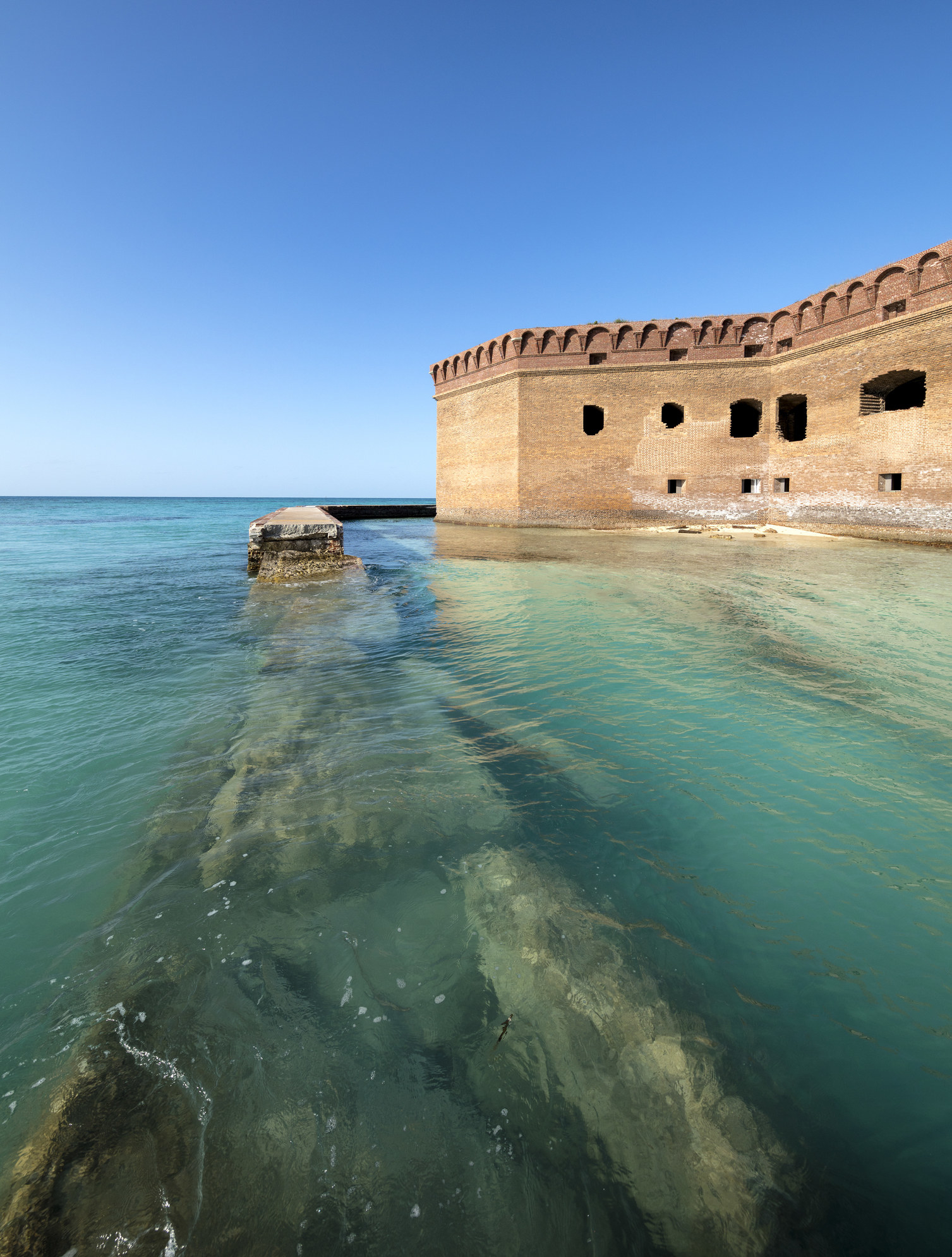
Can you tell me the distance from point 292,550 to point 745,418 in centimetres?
1689

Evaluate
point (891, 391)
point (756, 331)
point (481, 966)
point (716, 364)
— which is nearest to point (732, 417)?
point (716, 364)

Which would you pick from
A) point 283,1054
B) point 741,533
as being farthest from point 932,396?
point 283,1054

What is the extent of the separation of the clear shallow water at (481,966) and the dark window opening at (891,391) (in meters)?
13.7

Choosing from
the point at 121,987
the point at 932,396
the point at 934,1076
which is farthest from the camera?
the point at 932,396

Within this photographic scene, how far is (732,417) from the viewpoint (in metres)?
19.1

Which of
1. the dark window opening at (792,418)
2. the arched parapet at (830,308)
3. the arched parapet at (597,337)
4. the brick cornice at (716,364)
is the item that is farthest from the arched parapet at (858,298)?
the arched parapet at (597,337)

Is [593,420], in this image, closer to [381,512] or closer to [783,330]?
[783,330]

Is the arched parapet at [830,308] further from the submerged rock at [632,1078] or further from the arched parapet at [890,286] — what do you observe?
the submerged rock at [632,1078]

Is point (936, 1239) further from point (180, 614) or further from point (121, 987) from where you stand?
point (180, 614)

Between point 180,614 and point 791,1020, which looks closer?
point 791,1020

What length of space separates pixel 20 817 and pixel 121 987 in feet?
4.36

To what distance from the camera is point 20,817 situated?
246 centimetres

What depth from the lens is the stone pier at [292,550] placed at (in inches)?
358

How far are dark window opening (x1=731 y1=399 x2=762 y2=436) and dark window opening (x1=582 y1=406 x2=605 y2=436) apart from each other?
4.07m
